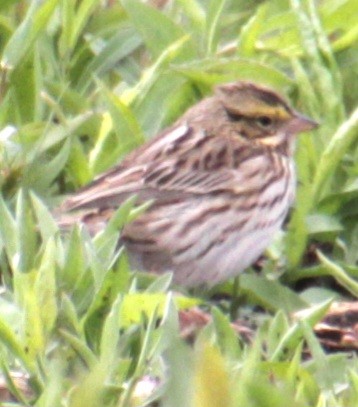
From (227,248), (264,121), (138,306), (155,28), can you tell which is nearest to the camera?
(138,306)

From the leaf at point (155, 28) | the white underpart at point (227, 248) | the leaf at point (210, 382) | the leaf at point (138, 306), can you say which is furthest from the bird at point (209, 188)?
the leaf at point (210, 382)

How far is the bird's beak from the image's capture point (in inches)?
176

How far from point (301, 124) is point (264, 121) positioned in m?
0.22

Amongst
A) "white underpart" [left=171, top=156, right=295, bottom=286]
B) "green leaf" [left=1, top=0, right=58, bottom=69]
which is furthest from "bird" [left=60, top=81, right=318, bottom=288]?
"green leaf" [left=1, top=0, right=58, bottom=69]

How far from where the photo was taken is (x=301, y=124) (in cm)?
450

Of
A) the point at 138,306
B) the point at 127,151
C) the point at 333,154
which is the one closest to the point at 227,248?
the point at 333,154

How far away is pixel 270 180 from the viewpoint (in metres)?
4.50

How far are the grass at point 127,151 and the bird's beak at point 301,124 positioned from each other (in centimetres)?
9

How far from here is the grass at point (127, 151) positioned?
9.87ft

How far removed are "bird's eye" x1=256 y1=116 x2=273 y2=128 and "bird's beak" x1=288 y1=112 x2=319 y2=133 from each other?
0.10 m

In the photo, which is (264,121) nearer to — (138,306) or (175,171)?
(175,171)

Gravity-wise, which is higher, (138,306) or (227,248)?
(138,306)

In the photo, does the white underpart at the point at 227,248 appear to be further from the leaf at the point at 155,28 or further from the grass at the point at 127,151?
the leaf at the point at 155,28

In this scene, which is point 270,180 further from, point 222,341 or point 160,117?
point 222,341
